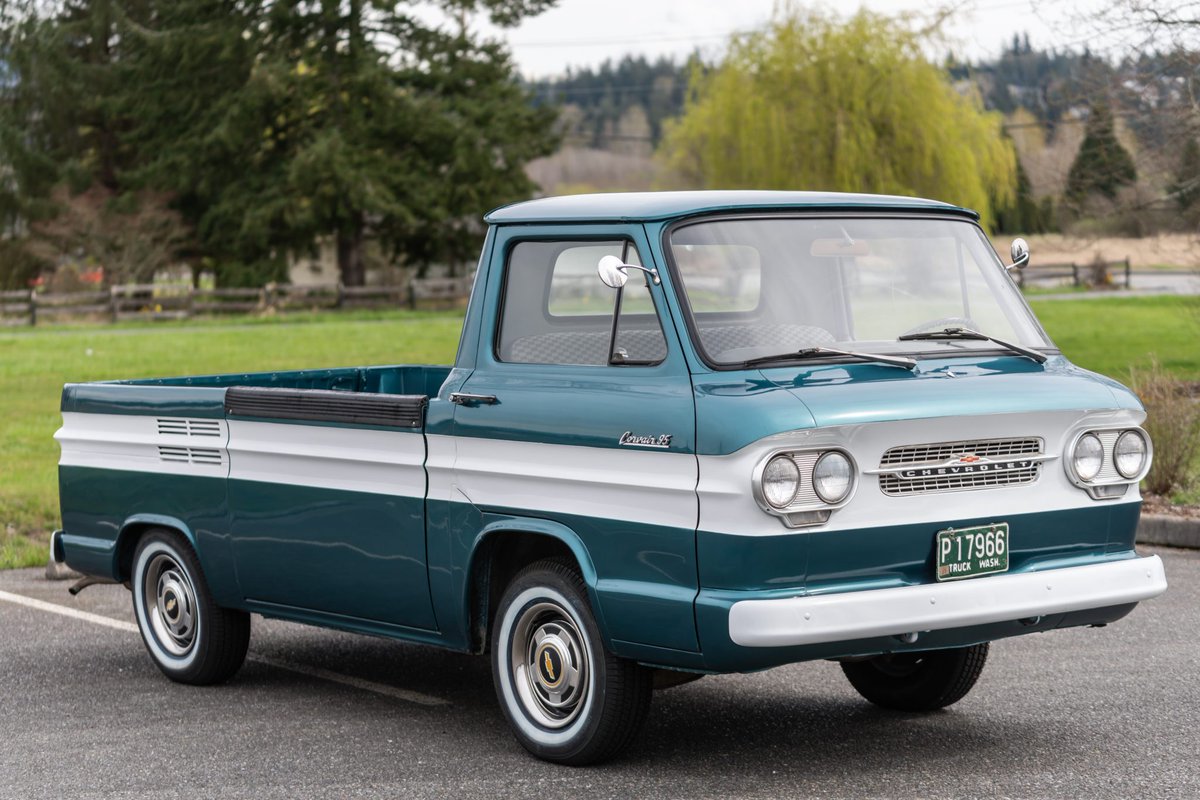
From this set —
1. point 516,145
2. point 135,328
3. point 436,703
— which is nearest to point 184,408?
point 436,703

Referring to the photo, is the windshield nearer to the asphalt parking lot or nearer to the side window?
the side window

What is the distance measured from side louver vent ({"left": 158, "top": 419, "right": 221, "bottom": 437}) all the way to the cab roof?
5.67 feet

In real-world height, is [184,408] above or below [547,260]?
below

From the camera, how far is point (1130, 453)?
20.1 ft

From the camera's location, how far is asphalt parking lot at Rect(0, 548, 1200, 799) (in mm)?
5793

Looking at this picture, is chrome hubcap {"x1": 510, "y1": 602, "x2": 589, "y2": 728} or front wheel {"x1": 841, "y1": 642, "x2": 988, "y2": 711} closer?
chrome hubcap {"x1": 510, "y1": 602, "x2": 589, "y2": 728}

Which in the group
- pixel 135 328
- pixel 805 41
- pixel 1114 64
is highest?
pixel 805 41

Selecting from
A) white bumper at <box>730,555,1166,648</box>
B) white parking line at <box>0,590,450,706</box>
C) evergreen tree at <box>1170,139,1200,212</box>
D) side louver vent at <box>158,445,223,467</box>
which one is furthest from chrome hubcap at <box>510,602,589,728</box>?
evergreen tree at <box>1170,139,1200,212</box>

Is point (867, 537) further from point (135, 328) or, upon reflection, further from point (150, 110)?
point (150, 110)

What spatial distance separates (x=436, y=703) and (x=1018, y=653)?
2.79 metres

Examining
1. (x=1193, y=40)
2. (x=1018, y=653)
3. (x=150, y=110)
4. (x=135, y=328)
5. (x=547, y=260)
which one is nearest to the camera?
(x=547, y=260)

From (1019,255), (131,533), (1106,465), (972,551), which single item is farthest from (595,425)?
(131,533)

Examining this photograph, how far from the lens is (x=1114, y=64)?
18.3m

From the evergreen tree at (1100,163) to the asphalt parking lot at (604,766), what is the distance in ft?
38.7
